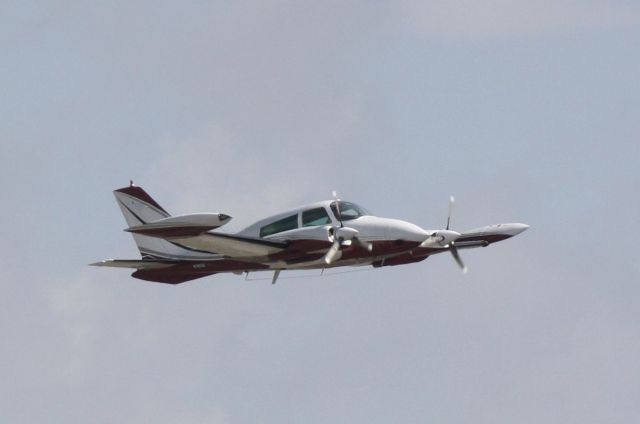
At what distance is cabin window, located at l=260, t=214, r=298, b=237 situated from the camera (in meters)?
66.5

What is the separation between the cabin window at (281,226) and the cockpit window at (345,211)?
5.99ft

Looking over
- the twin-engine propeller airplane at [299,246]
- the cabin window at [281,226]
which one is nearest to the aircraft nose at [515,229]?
the twin-engine propeller airplane at [299,246]

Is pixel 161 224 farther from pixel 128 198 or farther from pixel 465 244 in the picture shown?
Answer: pixel 465 244

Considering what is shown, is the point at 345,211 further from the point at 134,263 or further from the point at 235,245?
the point at 134,263

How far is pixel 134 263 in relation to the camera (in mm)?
67812

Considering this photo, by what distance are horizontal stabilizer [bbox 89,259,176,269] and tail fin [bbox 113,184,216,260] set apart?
481mm

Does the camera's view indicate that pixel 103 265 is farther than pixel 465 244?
No

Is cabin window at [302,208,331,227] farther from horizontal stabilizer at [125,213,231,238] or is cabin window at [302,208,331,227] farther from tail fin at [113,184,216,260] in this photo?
horizontal stabilizer at [125,213,231,238]

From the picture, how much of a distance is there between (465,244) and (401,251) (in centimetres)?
741

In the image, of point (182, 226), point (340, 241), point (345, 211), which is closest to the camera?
point (182, 226)

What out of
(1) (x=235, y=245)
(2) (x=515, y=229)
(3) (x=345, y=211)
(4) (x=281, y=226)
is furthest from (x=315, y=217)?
(2) (x=515, y=229)

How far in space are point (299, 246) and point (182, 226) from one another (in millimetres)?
8268

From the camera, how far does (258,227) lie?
221 feet

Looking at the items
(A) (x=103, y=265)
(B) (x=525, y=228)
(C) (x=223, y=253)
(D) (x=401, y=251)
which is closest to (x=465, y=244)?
(B) (x=525, y=228)
